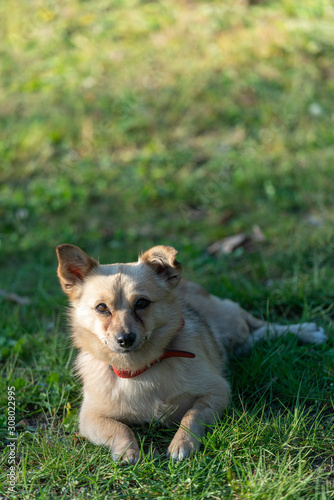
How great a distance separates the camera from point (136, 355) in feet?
9.46

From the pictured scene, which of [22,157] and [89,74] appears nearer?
[22,157]

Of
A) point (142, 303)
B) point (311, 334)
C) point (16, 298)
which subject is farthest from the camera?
point (16, 298)

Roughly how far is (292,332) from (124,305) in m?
1.39

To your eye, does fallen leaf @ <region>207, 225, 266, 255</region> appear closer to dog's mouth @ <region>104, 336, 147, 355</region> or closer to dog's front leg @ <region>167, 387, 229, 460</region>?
dog's front leg @ <region>167, 387, 229, 460</region>

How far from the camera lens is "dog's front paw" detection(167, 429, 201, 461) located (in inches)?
102

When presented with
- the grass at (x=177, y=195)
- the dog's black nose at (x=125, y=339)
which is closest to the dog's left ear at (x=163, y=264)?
the dog's black nose at (x=125, y=339)

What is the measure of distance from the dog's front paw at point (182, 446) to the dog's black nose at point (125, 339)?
1.73 feet

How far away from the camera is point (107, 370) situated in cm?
302

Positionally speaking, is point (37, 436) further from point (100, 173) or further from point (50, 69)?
point (50, 69)

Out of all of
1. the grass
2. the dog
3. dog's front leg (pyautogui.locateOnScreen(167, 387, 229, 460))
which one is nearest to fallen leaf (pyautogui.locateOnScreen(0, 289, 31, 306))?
the grass

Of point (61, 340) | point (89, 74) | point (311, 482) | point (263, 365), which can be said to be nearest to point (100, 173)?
point (89, 74)

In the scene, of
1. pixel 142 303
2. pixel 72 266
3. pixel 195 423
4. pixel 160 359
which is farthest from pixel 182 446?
pixel 72 266

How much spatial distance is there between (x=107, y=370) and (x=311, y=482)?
122cm

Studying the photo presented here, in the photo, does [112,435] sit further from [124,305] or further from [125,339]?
[124,305]
